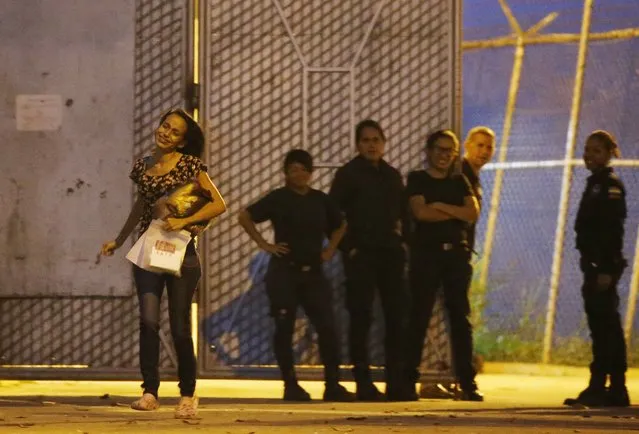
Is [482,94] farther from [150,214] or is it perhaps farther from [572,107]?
[150,214]

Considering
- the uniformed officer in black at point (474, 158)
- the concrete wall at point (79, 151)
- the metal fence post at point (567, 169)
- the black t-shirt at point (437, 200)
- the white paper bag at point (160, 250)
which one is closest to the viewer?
the white paper bag at point (160, 250)

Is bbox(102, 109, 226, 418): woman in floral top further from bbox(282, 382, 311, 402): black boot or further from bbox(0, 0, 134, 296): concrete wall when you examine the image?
bbox(0, 0, 134, 296): concrete wall

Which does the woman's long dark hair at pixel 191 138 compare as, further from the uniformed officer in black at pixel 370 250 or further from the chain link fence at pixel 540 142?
the chain link fence at pixel 540 142

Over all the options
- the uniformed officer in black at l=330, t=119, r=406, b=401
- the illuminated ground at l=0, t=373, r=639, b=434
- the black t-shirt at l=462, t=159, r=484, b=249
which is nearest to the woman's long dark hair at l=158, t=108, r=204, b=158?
the illuminated ground at l=0, t=373, r=639, b=434

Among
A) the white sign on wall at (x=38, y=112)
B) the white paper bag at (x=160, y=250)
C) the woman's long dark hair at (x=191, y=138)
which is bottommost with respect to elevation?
the white paper bag at (x=160, y=250)

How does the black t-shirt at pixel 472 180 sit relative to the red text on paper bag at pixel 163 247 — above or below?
above

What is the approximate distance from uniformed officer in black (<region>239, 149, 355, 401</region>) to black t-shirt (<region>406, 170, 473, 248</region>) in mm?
549

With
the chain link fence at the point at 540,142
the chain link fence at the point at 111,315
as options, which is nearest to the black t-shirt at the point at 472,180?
the chain link fence at the point at 111,315

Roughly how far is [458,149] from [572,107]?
4855 mm

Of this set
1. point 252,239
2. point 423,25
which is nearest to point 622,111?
point 423,25

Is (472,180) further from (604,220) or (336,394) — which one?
(336,394)

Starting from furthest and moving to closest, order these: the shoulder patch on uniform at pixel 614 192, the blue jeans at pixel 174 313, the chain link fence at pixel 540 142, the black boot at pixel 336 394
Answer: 1. the chain link fence at pixel 540 142
2. the black boot at pixel 336 394
3. the shoulder patch on uniform at pixel 614 192
4. the blue jeans at pixel 174 313

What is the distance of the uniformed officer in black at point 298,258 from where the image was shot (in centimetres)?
1176

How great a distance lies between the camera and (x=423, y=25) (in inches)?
487
